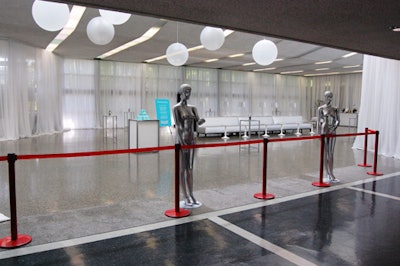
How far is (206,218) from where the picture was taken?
427cm

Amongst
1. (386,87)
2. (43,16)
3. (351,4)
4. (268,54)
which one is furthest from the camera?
(386,87)

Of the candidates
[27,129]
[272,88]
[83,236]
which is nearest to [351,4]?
[83,236]

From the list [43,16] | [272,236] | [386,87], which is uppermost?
[43,16]

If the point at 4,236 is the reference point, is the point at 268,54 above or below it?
above

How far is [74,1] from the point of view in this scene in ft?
10.2

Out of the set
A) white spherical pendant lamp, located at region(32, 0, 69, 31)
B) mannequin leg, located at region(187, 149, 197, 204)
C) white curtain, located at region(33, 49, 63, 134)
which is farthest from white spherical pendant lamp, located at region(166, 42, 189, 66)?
white curtain, located at region(33, 49, 63, 134)

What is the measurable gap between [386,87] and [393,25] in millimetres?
6566

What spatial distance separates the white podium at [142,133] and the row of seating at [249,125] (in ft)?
14.8

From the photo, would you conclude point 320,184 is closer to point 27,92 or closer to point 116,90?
point 27,92

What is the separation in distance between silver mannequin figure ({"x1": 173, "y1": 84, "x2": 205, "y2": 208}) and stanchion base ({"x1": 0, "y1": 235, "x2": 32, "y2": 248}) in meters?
2.07

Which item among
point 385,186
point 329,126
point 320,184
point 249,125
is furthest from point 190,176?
point 249,125

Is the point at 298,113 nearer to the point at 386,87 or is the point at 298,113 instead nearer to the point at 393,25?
the point at 386,87

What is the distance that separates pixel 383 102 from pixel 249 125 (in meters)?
4.96

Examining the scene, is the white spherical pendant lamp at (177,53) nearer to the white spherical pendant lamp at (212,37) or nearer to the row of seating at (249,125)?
the white spherical pendant lamp at (212,37)
